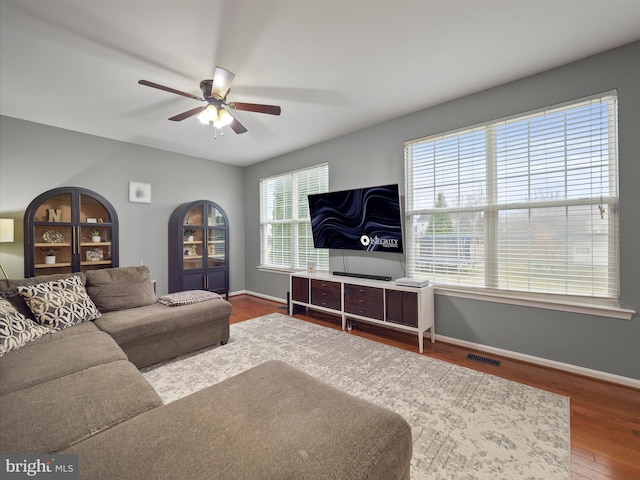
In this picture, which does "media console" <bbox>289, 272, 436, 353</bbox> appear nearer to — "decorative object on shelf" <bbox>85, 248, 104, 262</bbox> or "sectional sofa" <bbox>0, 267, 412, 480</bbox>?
"sectional sofa" <bbox>0, 267, 412, 480</bbox>

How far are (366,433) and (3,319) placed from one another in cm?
259

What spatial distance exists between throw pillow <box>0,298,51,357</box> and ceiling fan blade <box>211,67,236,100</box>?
2341mm

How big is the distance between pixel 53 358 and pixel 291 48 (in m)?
2.84

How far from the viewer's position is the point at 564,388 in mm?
2273

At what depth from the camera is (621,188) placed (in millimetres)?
2285

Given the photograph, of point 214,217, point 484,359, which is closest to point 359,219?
point 484,359

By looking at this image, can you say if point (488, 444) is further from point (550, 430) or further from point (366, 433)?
point (366, 433)

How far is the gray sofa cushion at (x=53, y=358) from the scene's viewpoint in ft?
5.10

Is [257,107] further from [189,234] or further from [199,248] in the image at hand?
[199,248]

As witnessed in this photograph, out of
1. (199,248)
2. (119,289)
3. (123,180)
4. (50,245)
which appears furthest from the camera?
(199,248)

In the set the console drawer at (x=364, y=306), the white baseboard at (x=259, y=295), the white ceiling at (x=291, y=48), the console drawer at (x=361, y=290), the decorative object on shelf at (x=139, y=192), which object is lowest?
the white baseboard at (x=259, y=295)

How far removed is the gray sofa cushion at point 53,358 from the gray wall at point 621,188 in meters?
3.02

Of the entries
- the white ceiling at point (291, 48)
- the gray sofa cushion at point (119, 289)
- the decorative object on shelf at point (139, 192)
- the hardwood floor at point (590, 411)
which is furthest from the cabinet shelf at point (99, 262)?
the hardwood floor at point (590, 411)

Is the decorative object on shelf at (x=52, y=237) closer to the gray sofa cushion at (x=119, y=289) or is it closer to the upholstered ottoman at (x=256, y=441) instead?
A: the gray sofa cushion at (x=119, y=289)
